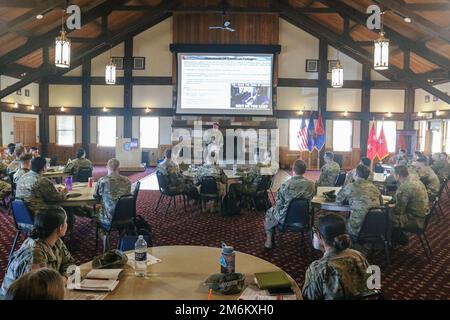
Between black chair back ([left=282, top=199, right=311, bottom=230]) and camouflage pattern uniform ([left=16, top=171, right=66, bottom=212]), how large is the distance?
288 centimetres

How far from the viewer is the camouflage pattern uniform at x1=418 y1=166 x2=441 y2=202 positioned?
6.68m

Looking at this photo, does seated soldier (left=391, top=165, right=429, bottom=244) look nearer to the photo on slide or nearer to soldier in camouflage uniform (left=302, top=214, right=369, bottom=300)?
soldier in camouflage uniform (left=302, top=214, right=369, bottom=300)

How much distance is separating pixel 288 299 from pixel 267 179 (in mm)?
5198

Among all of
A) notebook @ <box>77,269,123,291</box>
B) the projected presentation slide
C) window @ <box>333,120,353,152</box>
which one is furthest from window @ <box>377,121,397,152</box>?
notebook @ <box>77,269,123,291</box>

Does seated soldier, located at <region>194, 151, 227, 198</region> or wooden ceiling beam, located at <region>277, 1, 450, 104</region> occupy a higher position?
wooden ceiling beam, located at <region>277, 1, 450, 104</region>

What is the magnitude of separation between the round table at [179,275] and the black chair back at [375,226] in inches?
80.7

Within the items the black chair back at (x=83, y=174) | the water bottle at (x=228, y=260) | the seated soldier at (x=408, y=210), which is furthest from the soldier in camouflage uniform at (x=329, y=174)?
the water bottle at (x=228, y=260)

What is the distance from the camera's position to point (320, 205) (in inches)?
186

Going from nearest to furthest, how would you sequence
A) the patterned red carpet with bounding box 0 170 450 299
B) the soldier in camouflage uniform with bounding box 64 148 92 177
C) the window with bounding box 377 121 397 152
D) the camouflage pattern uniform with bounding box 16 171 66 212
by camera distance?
the patterned red carpet with bounding box 0 170 450 299, the camouflage pattern uniform with bounding box 16 171 66 212, the soldier in camouflage uniform with bounding box 64 148 92 177, the window with bounding box 377 121 397 152

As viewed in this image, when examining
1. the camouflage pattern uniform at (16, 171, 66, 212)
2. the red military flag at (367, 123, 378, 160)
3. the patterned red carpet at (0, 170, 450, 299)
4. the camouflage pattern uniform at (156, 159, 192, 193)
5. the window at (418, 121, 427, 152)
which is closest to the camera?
the patterned red carpet at (0, 170, 450, 299)

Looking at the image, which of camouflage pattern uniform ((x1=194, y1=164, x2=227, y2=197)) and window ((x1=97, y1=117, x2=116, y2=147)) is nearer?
camouflage pattern uniform ((x1=194, y1=164, x2=227, y2=197))

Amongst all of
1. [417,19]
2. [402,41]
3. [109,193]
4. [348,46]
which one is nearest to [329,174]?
[109,193]

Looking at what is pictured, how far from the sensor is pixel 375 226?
423cm
